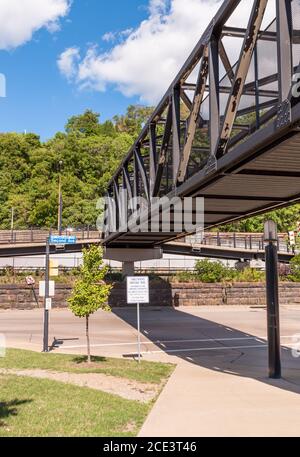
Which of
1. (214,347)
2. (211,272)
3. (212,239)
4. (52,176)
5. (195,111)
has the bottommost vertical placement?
(214,347)

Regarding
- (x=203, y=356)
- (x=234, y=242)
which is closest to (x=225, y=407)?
(x=203, y=356)

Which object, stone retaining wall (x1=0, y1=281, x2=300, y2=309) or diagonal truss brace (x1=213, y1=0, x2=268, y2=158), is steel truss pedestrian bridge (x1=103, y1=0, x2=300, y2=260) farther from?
stone retaining wall (x1=0, y1=281, x2=300, y2=309)

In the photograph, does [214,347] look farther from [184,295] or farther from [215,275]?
[215,275]

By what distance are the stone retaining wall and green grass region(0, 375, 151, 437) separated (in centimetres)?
2443

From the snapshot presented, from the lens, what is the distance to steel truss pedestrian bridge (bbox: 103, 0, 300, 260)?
7.27 meters

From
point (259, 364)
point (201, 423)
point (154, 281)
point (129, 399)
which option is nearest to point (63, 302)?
point (154, 281)

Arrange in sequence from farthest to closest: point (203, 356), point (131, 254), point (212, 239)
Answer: point (212, 239) < point (131, 254) < point (203, 356)

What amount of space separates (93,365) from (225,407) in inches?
231

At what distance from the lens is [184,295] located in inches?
1473

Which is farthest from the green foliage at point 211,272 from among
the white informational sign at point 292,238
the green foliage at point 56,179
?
the green foliage at point 56,179

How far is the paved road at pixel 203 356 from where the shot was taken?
7.88 metres

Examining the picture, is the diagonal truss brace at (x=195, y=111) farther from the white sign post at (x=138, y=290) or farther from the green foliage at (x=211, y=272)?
the green foliage at (x=211, y=272)

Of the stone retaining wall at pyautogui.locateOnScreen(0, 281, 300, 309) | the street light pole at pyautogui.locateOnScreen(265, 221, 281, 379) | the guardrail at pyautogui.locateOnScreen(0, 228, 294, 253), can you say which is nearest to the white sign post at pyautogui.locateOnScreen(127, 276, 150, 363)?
the street light pole at pyautogui.locateOnScreen(265, 221, 281, 379)

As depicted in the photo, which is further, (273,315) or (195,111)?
(273,315)
